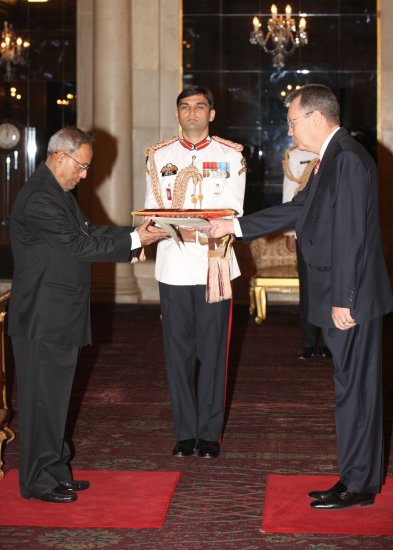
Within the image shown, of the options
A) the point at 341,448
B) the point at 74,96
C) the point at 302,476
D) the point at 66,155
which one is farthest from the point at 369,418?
the point at 74,96

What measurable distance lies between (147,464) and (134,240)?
1.28 meters

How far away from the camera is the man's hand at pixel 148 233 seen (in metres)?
5.27

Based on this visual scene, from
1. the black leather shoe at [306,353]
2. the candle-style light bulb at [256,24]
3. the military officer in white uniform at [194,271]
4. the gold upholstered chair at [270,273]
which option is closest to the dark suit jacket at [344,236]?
the military officer in white uniform at [194,271]

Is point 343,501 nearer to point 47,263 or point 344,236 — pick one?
point 344,236

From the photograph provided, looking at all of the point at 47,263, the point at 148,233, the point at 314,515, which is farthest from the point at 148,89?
the point at 314,515

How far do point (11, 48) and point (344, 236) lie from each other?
11.4 meters

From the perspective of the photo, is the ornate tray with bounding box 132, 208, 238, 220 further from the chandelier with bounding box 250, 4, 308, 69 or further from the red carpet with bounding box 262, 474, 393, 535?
the chandelier with bounding box 250, 4, 308, 69

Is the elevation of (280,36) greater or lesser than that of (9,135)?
greater

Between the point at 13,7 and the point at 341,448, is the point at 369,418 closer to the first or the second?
the point at 341,448

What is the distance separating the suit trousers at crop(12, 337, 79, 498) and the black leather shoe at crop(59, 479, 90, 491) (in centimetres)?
9

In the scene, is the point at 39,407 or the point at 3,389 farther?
the point at 3,389

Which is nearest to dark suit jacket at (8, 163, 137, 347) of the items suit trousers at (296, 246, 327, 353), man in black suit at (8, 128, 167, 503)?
man in black suit at (8, 128, 167, 503)

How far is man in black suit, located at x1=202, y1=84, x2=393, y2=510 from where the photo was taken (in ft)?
15.1

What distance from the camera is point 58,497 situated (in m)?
4.92
